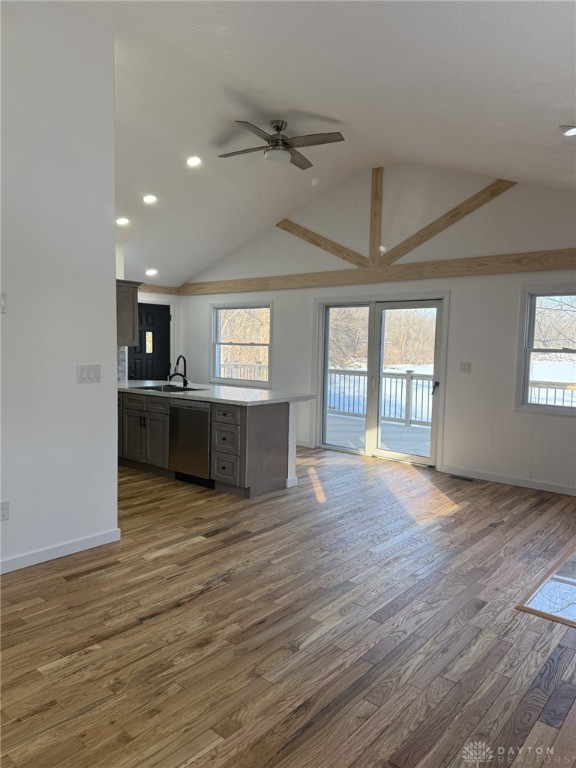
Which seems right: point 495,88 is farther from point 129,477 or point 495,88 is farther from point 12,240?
point 129,477

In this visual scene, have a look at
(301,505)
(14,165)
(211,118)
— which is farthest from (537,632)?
(211,118)

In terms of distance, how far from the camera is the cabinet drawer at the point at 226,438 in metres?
4.69

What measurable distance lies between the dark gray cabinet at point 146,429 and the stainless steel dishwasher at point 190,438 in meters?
0.10

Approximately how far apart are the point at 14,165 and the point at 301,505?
3.27 meters

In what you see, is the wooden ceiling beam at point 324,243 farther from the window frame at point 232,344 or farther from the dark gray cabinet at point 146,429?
the dark gray cabinet at point 146,429

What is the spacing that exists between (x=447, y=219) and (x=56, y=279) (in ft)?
14.0

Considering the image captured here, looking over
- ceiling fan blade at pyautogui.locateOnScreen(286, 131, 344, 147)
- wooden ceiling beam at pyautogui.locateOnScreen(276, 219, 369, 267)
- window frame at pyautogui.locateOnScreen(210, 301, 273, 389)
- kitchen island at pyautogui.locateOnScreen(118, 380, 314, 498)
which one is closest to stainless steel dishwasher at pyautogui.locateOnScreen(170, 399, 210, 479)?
kitchen island at pyautogui.locateOnScreen(118, 380, 314, 498)

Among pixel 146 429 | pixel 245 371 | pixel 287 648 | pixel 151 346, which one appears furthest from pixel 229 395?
pixel 151 346

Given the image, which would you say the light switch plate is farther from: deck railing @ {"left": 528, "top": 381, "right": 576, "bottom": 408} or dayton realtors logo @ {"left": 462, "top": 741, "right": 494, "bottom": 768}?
deck railing @ {"left": 528, "top": 381, "right": 576, "bottom": 408}

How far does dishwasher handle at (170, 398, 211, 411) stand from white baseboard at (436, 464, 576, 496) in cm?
282

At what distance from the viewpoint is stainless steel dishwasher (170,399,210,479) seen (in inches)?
194

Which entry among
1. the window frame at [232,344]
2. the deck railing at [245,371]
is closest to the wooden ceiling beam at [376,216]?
the window frame at [232,344]

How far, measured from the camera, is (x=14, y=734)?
185cm

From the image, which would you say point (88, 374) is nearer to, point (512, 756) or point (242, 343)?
point (512, 756)
